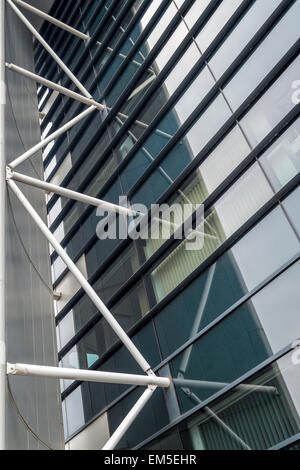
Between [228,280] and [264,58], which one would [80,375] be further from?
[264,58]

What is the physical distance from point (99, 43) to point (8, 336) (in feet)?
43.4

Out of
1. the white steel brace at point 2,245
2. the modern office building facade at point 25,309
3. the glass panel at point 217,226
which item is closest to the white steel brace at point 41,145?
the modern office building facade at point 25,309

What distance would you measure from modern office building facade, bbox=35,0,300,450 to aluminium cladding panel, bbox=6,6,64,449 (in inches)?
45.4

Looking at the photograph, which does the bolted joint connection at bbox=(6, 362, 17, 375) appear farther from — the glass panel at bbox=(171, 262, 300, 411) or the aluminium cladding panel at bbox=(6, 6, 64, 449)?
the glass panel at bbox=(171, 262, 300, 411)

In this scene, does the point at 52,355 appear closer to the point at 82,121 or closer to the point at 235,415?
the point at 235,415

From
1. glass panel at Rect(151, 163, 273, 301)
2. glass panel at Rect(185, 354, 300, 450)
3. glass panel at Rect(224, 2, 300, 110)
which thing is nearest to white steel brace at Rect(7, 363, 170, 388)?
glass panel at Rect(185, 354, 300, 450)

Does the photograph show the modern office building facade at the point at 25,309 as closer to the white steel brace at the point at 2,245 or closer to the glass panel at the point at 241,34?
the white steel brace at the point at 2,245

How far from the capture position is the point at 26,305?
35.8 ft

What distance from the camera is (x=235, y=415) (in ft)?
27.3

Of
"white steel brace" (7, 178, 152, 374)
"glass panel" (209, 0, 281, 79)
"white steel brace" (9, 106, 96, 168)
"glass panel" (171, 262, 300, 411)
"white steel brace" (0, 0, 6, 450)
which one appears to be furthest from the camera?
"white steel brace" (9, 106, 96, 168)

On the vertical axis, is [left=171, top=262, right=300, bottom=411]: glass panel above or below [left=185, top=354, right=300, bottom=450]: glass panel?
above

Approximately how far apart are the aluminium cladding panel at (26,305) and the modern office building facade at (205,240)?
1.15m

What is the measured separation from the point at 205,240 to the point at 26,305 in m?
4.03

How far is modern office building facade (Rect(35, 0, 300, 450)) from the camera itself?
8.34m
